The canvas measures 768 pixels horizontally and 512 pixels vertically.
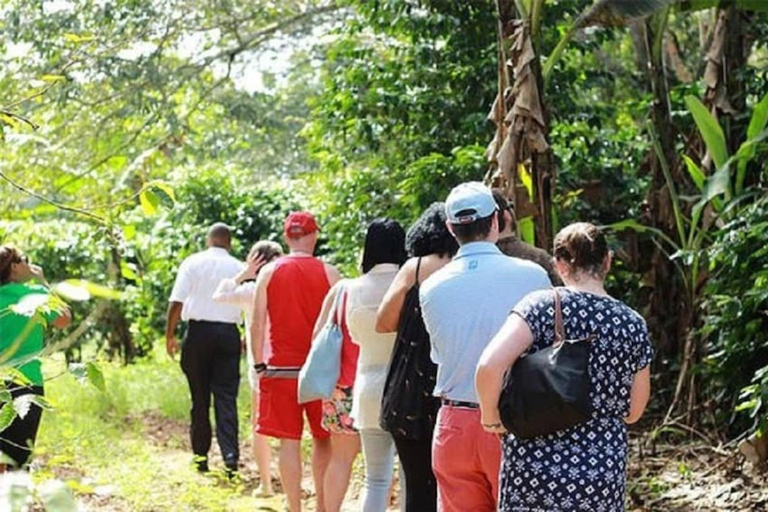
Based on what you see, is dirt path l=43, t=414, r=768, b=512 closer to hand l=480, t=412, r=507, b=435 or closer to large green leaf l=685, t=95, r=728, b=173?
large green leaf l=685, t=95, r=728, b=173

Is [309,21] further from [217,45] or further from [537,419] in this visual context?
[537,419]

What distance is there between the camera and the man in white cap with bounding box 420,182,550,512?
558 cm

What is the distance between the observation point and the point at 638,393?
5043 millimetres

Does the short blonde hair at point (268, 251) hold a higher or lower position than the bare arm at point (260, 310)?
higher

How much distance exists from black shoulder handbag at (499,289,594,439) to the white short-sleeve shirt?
5.97m

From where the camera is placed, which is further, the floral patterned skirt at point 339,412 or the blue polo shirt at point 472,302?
the floral patterned skirt at point 339,412

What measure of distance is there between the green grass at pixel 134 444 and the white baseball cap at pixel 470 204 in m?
1.50

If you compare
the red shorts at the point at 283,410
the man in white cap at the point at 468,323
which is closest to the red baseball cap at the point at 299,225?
the red shorts at the point at 283,410

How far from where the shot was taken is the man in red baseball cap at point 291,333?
8789mm

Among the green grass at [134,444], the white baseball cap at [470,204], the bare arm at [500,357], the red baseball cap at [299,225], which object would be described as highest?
the white baseball cap at [470,204]

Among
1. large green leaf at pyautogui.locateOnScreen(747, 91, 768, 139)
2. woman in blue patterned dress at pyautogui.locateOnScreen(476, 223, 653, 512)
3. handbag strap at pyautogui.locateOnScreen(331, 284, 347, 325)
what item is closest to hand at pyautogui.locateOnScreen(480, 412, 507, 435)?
woman in blue patterned dress at pyautogui.locateOnScreen(476, 223, 653, 512)

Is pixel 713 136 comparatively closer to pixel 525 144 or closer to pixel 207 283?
pixel 525 144

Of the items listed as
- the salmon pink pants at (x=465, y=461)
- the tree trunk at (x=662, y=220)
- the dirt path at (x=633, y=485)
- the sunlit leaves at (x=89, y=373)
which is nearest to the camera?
the sunlit leaves at (x=89, y=373)

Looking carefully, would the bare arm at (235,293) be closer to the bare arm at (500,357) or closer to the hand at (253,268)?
the hand at (253,268)
